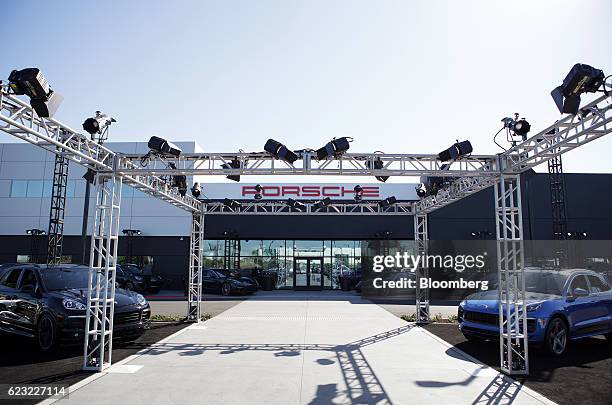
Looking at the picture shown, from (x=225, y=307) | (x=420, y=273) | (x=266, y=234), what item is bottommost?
(x=225, y=307)

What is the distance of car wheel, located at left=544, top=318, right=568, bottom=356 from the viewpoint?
321 inches

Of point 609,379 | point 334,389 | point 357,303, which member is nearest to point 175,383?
point 334,389

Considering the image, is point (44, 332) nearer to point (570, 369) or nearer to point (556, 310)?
point (570, 369)

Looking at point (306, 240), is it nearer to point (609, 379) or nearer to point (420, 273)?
point (420, 273)

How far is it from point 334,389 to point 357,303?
1292cm

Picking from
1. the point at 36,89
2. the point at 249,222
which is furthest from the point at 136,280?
the point at 36,89

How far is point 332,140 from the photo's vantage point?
26.5 ft

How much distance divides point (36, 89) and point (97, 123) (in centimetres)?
171

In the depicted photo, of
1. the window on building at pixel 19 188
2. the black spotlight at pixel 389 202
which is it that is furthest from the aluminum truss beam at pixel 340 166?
the window on building at pixel 19 188

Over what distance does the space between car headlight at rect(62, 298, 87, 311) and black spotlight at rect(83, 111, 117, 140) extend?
346cm

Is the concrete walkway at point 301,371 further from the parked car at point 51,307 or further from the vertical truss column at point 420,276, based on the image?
the vertical truss column at point 420,276

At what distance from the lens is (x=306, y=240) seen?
88.1 ft

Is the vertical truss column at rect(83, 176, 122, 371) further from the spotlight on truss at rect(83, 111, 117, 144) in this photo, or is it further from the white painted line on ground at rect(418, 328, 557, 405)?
the white painted line on ground at rect(418, 328, 557, 405)

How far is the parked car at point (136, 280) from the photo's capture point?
2223cm
